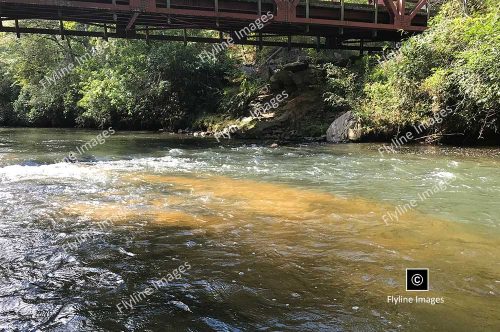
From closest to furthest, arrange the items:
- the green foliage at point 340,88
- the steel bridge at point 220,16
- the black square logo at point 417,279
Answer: the black square logo at point 417,279, the steel bridge at point 220,16, the green foliage at point 340,88

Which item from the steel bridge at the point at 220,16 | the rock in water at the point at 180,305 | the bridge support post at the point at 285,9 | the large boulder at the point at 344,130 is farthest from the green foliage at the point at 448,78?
the rock in water at the point at 180,305

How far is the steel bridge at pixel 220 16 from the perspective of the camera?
16922 millimetres

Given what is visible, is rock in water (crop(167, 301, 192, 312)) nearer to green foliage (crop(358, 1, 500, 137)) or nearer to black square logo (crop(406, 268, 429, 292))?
black square logo (crop(406, 268, 429, 292))

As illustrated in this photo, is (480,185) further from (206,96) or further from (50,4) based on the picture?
(206,96)

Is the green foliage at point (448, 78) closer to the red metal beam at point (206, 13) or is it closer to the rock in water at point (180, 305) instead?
the red metal beam at point (206, 13)

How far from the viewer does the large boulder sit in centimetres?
1914

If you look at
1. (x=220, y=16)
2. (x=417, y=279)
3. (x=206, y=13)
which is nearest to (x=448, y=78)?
(x=220, y=16)

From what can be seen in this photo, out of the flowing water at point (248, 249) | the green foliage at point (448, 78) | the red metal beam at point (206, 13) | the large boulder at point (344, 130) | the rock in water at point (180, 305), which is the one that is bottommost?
the rock in water at point (180, 305)

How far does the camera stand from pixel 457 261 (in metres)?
5.27

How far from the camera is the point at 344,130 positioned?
1964 cm

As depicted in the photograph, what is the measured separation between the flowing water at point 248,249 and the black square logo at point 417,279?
0.07 m

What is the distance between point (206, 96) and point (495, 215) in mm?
21970

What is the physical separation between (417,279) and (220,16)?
15910 millimetres

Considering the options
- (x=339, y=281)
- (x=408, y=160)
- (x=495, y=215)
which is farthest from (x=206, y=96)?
(x=339, y=281)
